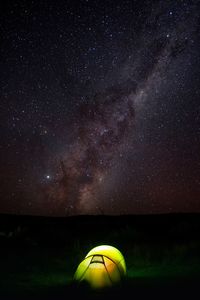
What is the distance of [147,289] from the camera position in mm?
8227

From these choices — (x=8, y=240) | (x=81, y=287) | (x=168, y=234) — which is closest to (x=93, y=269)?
(x=81, y=287)

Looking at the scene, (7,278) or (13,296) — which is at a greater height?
(7,278)

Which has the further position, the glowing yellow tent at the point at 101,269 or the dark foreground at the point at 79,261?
the glowing yellow tent at the point at 101,269

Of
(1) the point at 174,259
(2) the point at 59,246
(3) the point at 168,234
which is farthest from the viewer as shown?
(3) the point at 168,234

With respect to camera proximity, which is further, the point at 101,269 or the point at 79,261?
the point at 79,261

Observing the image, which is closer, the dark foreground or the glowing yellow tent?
the dark foreground

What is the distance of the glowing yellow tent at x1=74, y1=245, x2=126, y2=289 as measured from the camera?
8.76 metres

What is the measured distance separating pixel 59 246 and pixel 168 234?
6984 mm

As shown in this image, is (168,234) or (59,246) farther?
(168,234)

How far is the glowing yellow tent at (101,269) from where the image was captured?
8758 mm

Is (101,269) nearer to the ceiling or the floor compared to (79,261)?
nearer to the floor

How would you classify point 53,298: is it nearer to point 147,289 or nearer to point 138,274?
point 147,289

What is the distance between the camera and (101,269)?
29.4 feet

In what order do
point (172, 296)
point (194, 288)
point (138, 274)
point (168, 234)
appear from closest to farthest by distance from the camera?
1. point (172, 296)
2. point (194, 288)
3. point (138, 274)
4. point (168, 234)
